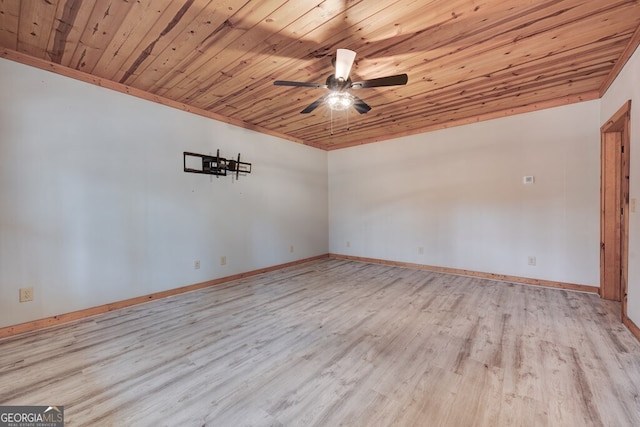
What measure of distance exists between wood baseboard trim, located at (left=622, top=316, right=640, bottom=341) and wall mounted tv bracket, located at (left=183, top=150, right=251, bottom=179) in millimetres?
4667

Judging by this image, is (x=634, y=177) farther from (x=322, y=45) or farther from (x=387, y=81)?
(x=322, y=45)

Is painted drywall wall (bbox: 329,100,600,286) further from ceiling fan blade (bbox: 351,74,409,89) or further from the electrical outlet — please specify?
the electrical outlet

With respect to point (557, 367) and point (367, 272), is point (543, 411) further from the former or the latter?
point (367, 272)

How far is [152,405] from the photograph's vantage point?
5.00 ft

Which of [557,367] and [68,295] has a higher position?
[68,295]

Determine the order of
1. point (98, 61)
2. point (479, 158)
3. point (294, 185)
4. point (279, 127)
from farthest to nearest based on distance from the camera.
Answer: point (294, 185)
point (279, 127)
point (479, 158)
point (98, 61)

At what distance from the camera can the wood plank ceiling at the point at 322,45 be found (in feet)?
6.04

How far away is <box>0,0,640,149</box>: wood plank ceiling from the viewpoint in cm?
184

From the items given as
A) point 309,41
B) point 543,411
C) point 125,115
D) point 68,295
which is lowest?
point 543,411

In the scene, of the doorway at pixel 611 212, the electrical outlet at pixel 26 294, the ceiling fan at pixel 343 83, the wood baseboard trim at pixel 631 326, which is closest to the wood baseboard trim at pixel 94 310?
the electrical outlet at pixel 26 294

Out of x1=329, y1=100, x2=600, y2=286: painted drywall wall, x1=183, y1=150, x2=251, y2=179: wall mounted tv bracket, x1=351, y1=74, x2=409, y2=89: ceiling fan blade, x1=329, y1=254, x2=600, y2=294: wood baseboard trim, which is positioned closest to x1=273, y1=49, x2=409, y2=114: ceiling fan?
x1=351, y1=74, x2=409, y2=89: ceiling fan blade

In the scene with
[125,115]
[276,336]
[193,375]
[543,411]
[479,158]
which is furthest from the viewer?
[479,158]

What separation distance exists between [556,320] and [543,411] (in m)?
1.59

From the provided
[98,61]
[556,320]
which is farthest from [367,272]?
[98,61]
